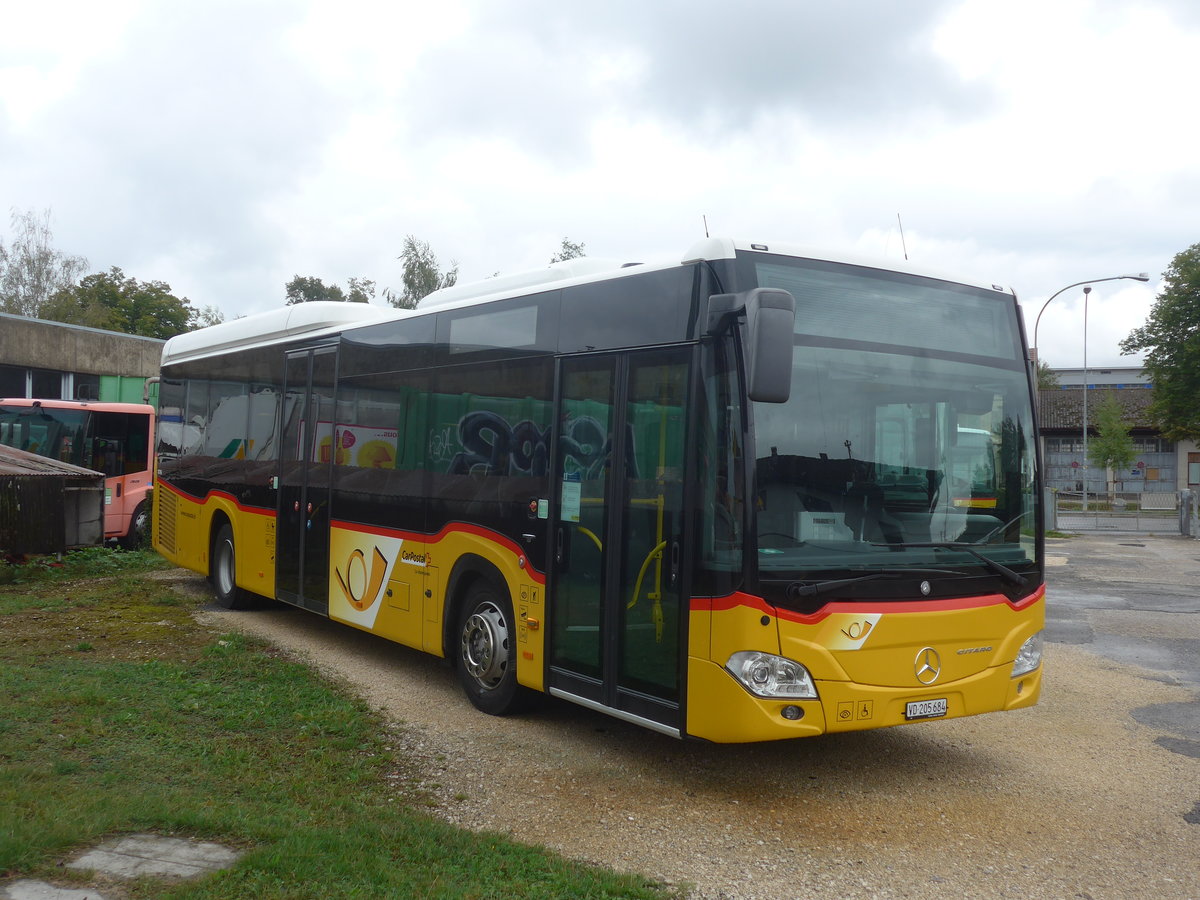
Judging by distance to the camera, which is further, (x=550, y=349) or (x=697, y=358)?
(x=550, y=349)

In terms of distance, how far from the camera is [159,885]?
13.5ft

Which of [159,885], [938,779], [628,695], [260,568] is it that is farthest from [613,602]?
[260,568]

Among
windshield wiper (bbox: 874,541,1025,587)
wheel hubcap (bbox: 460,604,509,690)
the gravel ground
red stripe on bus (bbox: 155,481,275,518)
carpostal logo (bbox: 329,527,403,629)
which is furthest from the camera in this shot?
red stripe on bus (bbox: 155,481,275,518)

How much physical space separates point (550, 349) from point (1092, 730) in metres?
4.65

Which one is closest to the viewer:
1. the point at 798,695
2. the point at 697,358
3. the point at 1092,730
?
the point at 798,695

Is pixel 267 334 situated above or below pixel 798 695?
above

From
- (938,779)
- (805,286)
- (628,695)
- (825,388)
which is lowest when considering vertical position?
(938,779)

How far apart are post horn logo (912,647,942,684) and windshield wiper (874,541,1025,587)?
1.83 feet

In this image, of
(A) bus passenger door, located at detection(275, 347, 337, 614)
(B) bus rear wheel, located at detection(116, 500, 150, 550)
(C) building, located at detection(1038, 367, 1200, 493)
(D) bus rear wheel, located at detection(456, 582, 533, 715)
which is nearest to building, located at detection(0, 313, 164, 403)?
(B) bus rear wheel, located at detection(116, 500, 150, 550)

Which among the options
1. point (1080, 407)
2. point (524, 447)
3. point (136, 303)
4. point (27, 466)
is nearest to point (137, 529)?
point (27, 466)

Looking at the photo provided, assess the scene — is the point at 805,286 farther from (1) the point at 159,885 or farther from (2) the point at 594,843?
(1) the point at 159,885

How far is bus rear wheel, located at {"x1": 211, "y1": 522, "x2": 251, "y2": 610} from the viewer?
11.8 metres

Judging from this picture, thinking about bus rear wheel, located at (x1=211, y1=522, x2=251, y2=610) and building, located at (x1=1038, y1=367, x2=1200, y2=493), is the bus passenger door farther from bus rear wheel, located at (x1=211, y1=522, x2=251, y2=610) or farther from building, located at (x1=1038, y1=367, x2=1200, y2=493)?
building, located at (x1=1038, y1=367, x2=1200, y2=493)

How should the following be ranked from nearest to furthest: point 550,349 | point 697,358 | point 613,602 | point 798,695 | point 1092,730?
point 798,695 < point 697,358 < point 613,602 < point 550,349 < point 1092,730
